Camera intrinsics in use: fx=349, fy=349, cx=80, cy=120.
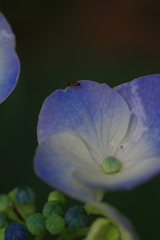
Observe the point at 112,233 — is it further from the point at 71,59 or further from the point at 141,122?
the point at 71,59

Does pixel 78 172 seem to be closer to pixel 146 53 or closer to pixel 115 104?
pixel 115 104

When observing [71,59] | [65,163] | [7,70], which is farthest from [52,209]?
[71,59]

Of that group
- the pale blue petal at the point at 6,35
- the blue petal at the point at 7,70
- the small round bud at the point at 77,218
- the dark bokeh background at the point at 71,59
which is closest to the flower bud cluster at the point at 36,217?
the small round bud at the point at 77,218

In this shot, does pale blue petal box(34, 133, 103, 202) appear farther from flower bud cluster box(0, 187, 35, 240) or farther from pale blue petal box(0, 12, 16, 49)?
pale blue petal box(0, 12, 16, 49)

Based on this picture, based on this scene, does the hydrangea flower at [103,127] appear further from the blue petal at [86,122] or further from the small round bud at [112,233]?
the small round bud at [112,233]

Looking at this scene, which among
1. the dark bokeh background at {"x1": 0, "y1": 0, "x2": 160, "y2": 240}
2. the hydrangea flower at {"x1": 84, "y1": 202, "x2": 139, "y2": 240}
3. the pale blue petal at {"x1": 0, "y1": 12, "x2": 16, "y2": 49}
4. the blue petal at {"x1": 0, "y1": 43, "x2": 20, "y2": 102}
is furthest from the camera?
the dark bokeh background at {"x1": 0, "y1": 0, "x2": 160, "y2": 240}

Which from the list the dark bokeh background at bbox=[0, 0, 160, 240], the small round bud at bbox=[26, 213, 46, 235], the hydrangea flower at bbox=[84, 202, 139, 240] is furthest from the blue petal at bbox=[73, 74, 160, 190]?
the dark bokeh background at bbox=[0, 0, 160, 240]
